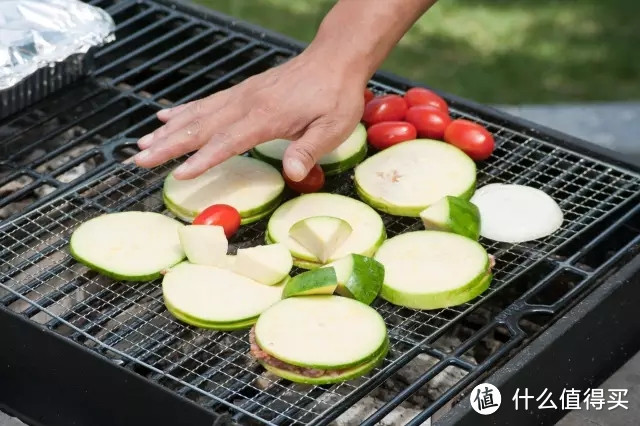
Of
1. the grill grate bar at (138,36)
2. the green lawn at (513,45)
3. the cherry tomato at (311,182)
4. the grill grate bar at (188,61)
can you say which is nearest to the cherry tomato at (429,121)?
the cherry tomato at (311,182)

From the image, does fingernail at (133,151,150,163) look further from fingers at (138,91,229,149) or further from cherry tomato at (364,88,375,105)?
cherry tomato at (364,88,375,105)

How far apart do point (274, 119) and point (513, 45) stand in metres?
3.52

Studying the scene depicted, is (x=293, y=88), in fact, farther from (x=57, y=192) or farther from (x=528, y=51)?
(x=528, y=51)

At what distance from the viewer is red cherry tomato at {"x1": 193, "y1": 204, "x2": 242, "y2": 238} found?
114 inches

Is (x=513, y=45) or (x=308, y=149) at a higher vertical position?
(x=308, y=149)

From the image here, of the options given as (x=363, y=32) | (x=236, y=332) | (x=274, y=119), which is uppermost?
(x=363, y=32)

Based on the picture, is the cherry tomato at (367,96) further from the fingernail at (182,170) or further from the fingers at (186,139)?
the fingernail at (182,170)

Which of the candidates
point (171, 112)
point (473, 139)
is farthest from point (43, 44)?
point (473, 139)

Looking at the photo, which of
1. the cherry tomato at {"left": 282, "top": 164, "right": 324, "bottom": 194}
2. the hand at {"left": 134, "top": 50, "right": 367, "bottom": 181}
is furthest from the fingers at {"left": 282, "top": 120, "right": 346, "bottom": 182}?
the cherry tomato at {"left": 282, "top": 164, "right": 324, "bottom": 194}

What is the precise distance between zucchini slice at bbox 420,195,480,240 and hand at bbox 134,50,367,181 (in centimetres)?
31

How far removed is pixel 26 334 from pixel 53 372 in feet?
0.35

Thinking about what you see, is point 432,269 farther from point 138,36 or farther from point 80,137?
point 138,36

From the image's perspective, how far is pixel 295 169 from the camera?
2861mm

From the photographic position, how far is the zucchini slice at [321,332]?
8.07ft
